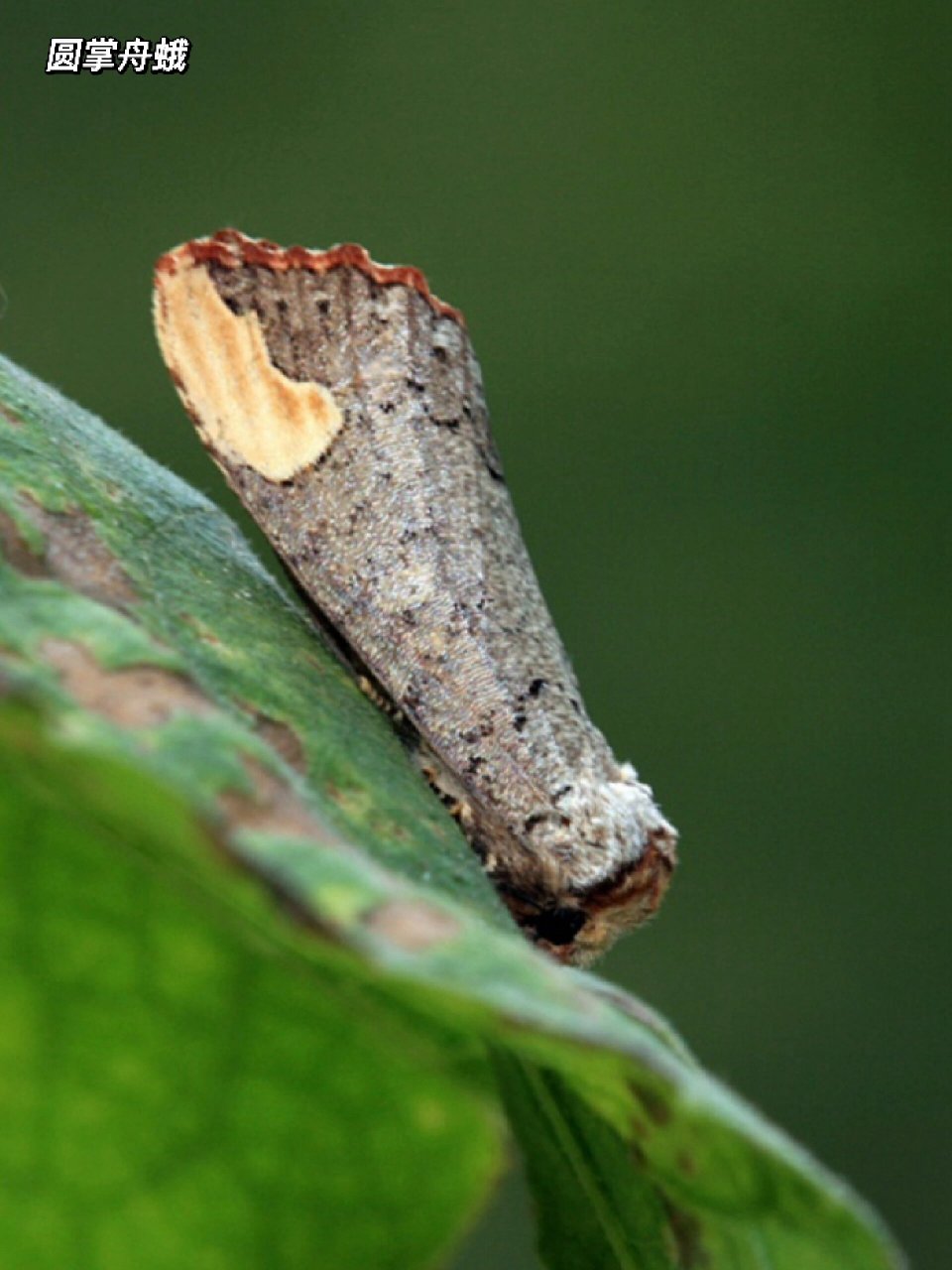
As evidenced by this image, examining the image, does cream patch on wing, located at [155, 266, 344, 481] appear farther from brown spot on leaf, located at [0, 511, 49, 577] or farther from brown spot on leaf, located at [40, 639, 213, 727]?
brown spot on leaf, located at [40, 639, 213, 727]

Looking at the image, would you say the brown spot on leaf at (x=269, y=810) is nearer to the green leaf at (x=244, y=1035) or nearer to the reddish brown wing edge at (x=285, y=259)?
the green leaf at (x=244, y=1035)

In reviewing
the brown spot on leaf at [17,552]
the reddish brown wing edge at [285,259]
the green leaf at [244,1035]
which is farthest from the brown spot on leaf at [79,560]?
the reddish brown wing edge at [285,259]

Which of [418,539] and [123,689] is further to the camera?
[418,539]

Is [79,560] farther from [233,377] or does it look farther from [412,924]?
[233,377]

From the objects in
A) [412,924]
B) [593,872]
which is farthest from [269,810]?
[593,872]

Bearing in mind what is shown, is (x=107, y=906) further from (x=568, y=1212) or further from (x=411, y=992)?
(x=568, y=1212)

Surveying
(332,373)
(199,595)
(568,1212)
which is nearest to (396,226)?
(332,373)
